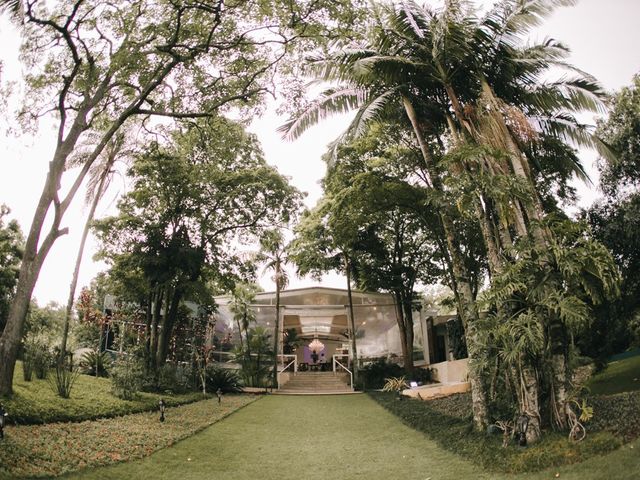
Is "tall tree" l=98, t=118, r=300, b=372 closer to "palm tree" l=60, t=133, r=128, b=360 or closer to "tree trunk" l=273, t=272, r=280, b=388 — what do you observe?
"palm tree" l=60, t=133, r=128, b=360

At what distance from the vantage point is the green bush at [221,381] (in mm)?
14862

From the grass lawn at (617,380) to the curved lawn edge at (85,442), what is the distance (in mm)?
8028

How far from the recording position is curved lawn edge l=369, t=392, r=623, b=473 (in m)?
4.44

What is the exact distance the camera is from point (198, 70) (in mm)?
8898

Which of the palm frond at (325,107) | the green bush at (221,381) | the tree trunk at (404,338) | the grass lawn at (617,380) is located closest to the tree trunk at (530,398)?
the grass lawn at (617,380)

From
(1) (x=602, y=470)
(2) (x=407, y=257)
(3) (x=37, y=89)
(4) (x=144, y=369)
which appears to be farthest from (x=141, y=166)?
(1) (x=602, y=470)

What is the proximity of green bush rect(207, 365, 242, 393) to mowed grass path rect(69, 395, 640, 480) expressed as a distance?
6.04 metres

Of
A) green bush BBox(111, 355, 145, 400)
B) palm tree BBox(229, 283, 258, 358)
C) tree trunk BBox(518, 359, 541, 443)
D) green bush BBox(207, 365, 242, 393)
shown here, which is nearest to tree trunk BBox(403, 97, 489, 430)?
tree trunk BBox(518, 359, 541, 443)

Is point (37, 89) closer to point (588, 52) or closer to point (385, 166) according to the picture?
point (385, 166)

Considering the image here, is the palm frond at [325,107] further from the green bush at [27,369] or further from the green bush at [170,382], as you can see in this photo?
the green bush at [170,382]

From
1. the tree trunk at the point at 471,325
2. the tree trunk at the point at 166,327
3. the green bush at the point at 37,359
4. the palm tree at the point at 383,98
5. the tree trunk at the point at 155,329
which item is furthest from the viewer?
the tree trunk at the point at 166,327

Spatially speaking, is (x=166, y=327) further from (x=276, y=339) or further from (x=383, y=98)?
(x=383, y=98)

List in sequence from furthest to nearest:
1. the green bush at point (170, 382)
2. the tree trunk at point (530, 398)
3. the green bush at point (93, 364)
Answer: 1. the green bush at point (93, 364)
2. the green bush at point (170, 382)
3. the tree trunk at point (530, 398)

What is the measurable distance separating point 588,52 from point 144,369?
46.1 ft
